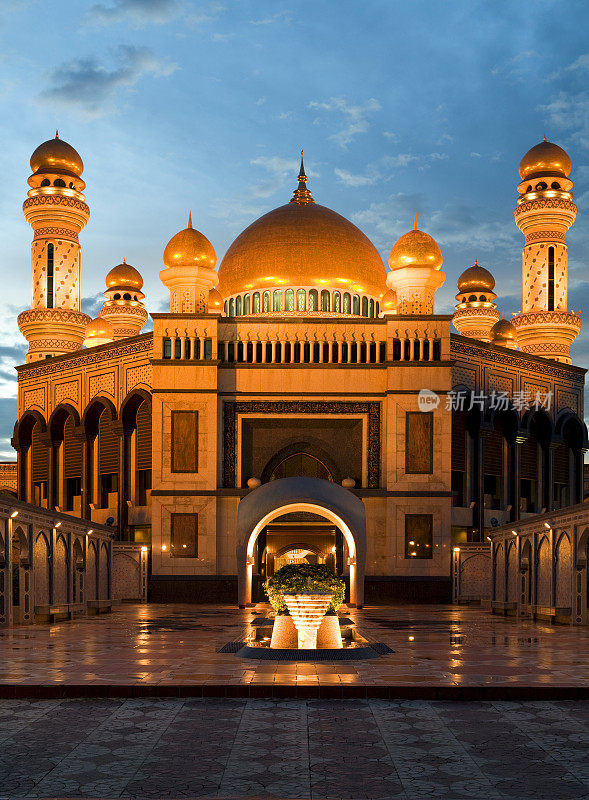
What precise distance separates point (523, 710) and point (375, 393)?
Result: 76.9 ft

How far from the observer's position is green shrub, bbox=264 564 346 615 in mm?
14570

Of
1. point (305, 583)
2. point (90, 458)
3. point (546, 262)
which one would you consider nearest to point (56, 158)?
point (90, 458)

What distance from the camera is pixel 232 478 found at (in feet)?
108

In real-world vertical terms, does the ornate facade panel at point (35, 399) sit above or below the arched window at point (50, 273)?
below

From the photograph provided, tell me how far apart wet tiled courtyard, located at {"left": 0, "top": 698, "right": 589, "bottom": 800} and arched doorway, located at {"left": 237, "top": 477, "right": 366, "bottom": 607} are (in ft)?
64.3

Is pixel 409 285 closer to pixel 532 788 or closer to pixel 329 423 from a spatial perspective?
pixel 329 423

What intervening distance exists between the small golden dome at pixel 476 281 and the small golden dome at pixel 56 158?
66.0 ft

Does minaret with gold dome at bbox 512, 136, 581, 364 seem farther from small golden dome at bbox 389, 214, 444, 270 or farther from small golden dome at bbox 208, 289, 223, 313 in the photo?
small golden dome at bbox 208, 289, 223, 313

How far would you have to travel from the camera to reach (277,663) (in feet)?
43.2

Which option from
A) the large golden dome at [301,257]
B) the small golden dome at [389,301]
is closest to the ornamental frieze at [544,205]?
the large golden dome at [301,257]

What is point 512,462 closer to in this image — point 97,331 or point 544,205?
point 544,205

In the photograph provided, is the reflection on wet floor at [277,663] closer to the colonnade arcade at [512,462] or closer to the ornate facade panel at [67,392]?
the colonnade arcade at [512,462]

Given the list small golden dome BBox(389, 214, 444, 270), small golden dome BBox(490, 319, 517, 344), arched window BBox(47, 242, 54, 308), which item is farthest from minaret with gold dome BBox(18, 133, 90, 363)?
small golden dome BBox(490, 319, 517, 344)

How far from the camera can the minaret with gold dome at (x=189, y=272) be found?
110 feet
